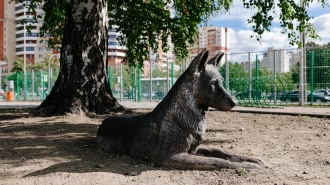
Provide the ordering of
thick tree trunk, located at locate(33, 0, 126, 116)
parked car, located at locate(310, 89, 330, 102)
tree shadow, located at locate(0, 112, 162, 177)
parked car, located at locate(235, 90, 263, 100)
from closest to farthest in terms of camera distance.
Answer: tree shadow, located at locate(0, 112, 162, 177), thick tree trunk, located at locate(33, 0, 126, 116), parked car, located at locate(310, 89, 330, 102), parked car, located at locate(235, 90, 263, 100)

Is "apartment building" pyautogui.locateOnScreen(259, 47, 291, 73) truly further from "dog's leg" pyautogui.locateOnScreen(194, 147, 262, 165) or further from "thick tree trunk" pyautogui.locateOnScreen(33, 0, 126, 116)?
"dog's leg" pyautogui.locateOnScreen(194, 147, 262, 165)

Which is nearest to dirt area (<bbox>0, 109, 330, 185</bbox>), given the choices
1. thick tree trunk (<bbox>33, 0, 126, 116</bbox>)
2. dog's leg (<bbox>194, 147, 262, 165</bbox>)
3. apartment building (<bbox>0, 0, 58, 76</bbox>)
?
dog's leg (<bbox>194, 147, 262, 165</bbox>)

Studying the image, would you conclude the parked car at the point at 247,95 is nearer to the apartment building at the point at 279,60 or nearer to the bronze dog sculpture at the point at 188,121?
the apartment building at the point at 279,60

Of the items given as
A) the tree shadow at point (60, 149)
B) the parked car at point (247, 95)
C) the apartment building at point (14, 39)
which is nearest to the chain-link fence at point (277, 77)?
the parked car at point (247, 95)

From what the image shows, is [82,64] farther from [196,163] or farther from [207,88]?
[196,163]

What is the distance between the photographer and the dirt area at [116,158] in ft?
13.9

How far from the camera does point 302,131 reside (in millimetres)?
8398

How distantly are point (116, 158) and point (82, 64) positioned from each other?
4317 millimetres

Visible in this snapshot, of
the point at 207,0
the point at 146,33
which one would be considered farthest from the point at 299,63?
the point at 146,33

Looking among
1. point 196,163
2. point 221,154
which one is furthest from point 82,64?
point 196,163

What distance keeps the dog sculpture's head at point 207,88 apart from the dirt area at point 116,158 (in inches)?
33.4

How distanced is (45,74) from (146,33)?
22.8 meters

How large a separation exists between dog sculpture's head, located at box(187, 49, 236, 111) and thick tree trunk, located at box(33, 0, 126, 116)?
15.5 ft

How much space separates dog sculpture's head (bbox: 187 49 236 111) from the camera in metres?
4.36
